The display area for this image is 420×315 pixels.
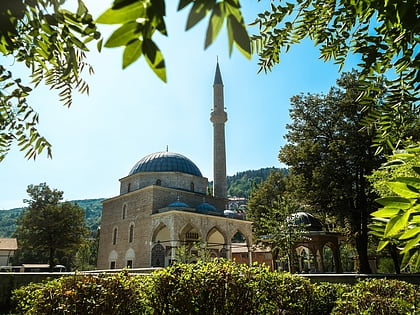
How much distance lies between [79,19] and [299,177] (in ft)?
62.3

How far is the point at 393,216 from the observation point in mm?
1002

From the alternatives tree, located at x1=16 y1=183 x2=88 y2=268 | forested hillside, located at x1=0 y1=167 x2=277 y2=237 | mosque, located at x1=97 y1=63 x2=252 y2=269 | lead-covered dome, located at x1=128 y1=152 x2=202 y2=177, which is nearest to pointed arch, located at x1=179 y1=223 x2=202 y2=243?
mosque, located at x1=97 y1=63 x2=252 y2=269

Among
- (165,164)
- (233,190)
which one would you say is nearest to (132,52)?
(165,164)

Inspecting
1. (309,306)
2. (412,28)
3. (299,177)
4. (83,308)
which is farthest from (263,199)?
(412,28)

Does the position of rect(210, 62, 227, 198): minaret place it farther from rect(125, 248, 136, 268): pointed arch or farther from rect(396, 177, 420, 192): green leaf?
rect(396, 177, 420, 192): green leaf

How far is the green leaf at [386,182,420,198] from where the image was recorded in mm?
974

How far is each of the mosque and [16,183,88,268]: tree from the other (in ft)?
10.2

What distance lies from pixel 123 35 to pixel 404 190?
94cm

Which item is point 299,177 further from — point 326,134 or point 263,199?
point 263,199

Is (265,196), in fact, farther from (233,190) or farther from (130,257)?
(233,190)

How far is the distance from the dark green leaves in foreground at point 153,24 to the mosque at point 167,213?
21423 mm

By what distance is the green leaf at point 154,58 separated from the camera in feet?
2.43

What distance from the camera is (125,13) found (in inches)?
28.6

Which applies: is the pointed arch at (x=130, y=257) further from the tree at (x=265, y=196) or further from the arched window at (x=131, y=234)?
the tree at (x=265, y=196)
